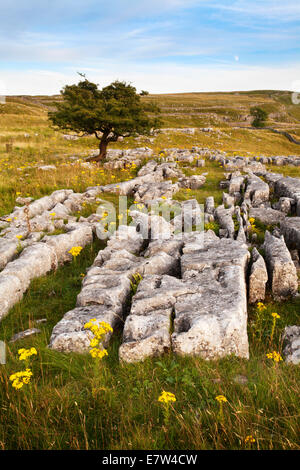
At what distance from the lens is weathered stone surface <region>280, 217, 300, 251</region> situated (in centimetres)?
888

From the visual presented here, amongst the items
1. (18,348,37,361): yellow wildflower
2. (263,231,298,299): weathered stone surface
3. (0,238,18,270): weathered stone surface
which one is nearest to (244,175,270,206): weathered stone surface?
(263,231,298,299): weathered stone surface

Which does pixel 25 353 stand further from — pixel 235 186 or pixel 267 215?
pixel 235 186

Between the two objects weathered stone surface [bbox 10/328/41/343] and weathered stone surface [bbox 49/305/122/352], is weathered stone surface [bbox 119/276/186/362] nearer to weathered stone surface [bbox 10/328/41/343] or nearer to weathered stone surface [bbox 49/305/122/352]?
weathered stone surface [bbox 49/305/122/352]

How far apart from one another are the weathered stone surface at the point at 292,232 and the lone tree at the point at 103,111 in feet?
51.5

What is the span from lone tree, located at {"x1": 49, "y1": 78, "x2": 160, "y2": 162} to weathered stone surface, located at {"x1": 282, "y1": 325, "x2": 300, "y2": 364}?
19.4 meters

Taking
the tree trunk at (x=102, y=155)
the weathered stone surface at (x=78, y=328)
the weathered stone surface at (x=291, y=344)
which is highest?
the tree trunk at (x=102, y=155)

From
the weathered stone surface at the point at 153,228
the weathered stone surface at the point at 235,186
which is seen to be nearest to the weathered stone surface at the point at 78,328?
the weathered stone surface at the point at 153,228

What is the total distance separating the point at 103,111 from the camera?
2169 centimetres

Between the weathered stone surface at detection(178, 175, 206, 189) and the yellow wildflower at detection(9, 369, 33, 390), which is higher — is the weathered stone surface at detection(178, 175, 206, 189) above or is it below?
above

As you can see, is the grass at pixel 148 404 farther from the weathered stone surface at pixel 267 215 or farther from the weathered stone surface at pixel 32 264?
the weathered stone surface at pixel 267 215

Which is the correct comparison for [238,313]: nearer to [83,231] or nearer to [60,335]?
[60,335]

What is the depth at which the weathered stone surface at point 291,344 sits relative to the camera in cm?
470

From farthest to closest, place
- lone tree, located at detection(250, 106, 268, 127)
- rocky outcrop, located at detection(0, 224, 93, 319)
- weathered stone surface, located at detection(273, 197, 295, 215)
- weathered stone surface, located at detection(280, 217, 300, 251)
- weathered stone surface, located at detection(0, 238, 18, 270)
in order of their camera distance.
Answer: lone tree, located at detection(250, 106, 268, 127)
weathered stone surface, located at detection(273, 197, 295, 215)
weathered stone surface, located at detection(280, 217, 300, 251)
weathered stone surface, located at detection(0, 238, 18, 270)
rocky outcrop, located at detection(0, 224, 93, 319)

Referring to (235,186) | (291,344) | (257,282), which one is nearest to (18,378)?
(291,344)
